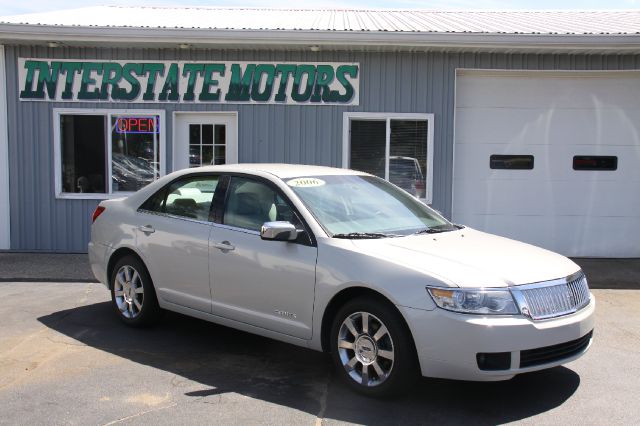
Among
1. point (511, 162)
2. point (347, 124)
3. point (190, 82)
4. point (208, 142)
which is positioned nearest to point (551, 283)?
point (347, 124)

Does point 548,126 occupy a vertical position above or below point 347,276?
above

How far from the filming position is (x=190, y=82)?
10.1m

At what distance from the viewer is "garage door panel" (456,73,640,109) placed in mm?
10148

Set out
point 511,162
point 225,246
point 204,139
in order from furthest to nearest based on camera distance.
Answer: point 204,139
point 511,162
point 225,246

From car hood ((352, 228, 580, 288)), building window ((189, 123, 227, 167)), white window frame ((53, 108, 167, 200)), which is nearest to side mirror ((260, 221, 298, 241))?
car hood ((352, 228, 580, 288))

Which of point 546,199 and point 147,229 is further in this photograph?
point 546,199

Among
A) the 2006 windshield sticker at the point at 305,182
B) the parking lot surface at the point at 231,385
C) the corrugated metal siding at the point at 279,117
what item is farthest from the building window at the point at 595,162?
the 2006 windshield sticker at the point at 305,182

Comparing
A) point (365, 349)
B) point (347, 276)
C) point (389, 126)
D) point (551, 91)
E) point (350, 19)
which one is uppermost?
point (350, 19)

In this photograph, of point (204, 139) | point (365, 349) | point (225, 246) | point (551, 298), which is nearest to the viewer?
point (551, 298)

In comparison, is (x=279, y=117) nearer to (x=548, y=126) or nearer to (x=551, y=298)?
(x=548, y=126)

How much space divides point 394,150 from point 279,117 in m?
1.84

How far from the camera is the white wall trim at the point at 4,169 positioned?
10.1 metres

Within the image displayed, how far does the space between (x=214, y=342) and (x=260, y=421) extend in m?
1.84

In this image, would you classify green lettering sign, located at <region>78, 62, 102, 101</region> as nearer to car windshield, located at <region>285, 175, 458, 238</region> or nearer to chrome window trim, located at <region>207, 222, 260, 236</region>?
chrome window trim, located at <region>207, 222, 260, 236</region>
